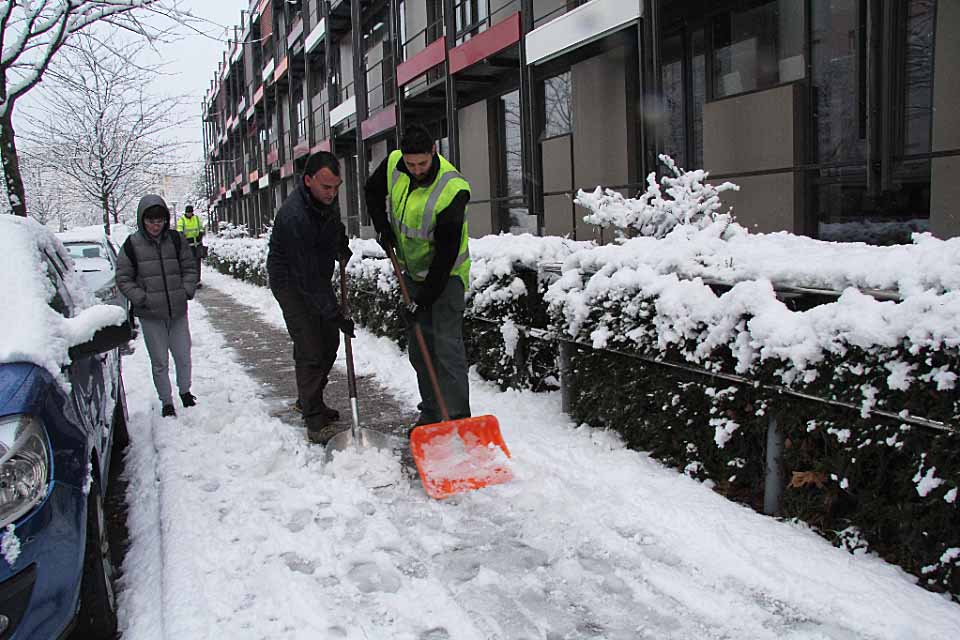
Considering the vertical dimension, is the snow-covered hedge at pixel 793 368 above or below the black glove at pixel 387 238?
below

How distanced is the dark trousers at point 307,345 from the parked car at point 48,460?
1710 mm

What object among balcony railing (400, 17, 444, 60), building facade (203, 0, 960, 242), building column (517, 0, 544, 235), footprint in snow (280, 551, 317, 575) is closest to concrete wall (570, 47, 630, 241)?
building facade (203, 0, 960, 242)

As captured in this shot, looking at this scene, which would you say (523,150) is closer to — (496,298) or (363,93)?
(496,298)

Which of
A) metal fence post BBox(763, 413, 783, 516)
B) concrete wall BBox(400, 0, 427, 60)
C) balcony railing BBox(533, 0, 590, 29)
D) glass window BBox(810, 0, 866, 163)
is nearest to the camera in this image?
metal fence post BBox(763, 413, 783, 516)

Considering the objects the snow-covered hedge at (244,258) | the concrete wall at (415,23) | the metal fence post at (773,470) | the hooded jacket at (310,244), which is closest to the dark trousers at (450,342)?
the hooded jacket at (310,244)

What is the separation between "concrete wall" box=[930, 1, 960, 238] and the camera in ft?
21.7

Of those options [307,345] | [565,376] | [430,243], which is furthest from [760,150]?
[307,345]

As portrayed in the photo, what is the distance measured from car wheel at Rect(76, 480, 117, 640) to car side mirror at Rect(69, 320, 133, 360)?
52 cm

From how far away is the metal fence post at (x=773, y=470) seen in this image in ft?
10.8

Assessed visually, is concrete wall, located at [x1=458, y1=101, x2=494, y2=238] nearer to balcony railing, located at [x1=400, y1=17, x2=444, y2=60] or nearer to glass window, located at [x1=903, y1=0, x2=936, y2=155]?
balcony railing, located at [x1=400, y1=17, x2=444, y2=60]

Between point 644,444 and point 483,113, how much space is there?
39.5 feet

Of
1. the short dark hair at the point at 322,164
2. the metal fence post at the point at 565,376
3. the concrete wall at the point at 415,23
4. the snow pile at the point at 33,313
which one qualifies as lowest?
the metal fence post at the point at 565,376

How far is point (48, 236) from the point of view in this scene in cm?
→ 421

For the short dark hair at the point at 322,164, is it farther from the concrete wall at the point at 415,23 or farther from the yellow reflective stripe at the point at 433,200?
the concrete wall at the point at 415,23
